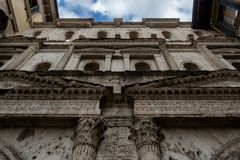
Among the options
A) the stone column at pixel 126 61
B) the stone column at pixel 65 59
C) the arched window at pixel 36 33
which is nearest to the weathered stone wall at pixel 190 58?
the stone column at pixel 126 61

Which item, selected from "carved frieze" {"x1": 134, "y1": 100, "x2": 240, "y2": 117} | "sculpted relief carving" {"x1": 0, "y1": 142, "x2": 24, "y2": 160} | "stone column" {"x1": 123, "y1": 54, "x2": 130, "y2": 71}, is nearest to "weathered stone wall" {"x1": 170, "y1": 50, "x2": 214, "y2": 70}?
"stone column" {"x1": 123, "y1": 54, "x2": 130, "y2": 71}

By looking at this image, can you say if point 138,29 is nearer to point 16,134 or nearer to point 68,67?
point 68,67

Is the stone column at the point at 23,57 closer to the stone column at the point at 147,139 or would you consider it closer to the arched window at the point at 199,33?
the stone column at the point at 147,139

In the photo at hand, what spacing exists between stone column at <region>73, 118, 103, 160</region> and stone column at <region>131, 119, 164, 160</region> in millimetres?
1259

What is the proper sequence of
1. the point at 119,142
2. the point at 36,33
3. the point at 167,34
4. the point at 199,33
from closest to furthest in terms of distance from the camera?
the point at 119,142
the point at 199,33
the point at 36,33
the point at 167,34

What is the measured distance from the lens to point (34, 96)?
31.8 ft

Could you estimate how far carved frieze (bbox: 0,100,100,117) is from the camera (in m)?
8.83

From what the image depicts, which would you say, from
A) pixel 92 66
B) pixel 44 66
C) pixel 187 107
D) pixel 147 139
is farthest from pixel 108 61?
pixel 147 139

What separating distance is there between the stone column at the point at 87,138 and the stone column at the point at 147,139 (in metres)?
1.26

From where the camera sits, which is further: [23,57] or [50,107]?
[23,57]

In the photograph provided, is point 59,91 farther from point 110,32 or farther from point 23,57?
point 110,32

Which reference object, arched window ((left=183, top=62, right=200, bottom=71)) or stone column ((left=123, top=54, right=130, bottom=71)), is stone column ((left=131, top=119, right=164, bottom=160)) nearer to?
stone column ((left=123, top=54, right=130, bottom=71))

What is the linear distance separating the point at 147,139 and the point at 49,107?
157 inches

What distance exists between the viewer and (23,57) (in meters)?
15.3
